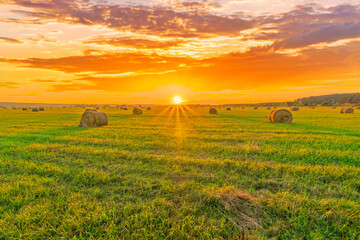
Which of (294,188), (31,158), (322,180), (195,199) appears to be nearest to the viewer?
(195,199)

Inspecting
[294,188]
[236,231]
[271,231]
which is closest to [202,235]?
[236,231]

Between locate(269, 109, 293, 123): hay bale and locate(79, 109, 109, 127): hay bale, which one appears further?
locate(269, 109, 293, 123): hay bale

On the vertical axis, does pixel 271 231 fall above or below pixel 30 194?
below

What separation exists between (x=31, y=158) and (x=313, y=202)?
10177mm

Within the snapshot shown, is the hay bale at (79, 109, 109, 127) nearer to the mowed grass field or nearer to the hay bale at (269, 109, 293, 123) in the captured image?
the mowed grass field

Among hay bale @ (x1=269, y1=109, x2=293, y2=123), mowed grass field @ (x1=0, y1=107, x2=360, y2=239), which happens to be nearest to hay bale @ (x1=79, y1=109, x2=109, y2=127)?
mowed grass field @ (x1=0, y1=107, x2=360, y2=239)

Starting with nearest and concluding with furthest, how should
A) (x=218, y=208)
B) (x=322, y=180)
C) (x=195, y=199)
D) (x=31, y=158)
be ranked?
(x=218, y=208)
(x=195, y=199)
(x=322, y=180)
(x=31, y=158)

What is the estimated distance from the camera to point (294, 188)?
5141mm

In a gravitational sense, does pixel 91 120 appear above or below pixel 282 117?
above

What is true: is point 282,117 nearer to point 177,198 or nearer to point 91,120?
point 91,120

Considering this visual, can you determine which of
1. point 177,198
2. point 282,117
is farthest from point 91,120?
point 282,117

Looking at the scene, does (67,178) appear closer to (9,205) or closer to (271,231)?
(9,205)

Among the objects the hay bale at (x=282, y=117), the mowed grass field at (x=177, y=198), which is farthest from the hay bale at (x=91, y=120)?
the hay bale at (x=282, y=117)

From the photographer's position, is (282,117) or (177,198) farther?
(282,117)
